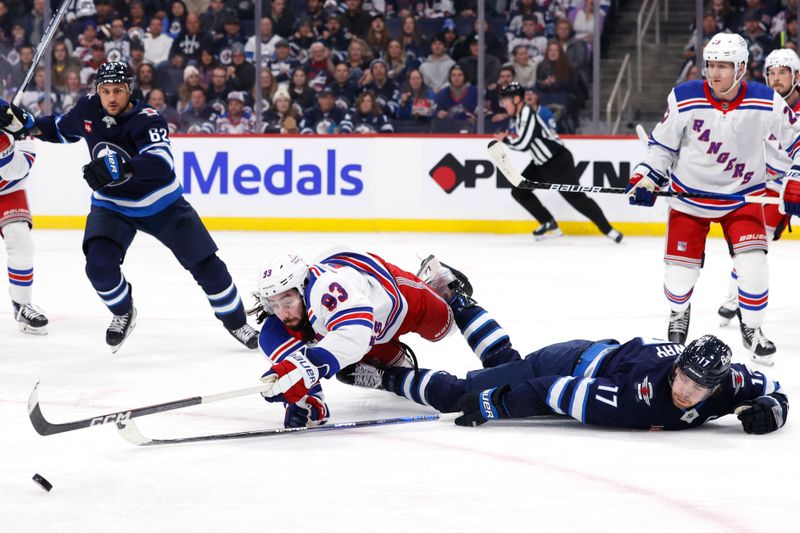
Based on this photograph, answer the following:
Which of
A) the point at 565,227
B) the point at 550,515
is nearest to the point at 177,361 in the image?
the point at 550,515

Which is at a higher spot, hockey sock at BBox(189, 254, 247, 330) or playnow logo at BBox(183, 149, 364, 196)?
hockey sock at BBox(189, 254, 247, 330)

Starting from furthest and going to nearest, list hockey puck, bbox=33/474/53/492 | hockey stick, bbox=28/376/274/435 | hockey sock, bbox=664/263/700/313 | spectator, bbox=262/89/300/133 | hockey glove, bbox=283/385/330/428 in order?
spectator, bbox=262/89/300/133 → hockey sock, bbox=664/263/700/313 → hockey glove, bbox=283/385/330/428 → hockey stick, bbox=28/376/274/435 → hockey puck, bbox=33/474/53/492

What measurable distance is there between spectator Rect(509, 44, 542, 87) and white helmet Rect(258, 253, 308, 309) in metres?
6.73

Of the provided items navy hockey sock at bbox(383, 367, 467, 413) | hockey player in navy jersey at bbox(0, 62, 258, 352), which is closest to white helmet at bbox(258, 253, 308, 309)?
navy hockey sock at bbox(383, 367, 467, 413)

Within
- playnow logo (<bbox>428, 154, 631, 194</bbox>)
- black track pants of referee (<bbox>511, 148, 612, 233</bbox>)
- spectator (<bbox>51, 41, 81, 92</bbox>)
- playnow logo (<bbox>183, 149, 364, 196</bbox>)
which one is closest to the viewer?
black track pants of referee (<bbox>511, 148, 612, 233</bbox>)

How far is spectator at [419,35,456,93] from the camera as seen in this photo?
32.7ft

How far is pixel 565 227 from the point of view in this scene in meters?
9.79

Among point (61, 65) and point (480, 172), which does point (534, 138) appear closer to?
point (480, 172)

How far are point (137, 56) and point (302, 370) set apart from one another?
7654 mm

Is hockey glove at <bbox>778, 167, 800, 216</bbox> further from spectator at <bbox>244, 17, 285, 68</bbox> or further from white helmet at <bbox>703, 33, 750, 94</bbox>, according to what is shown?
spectator at <bbox>244, 17, 285, 68</bbox>

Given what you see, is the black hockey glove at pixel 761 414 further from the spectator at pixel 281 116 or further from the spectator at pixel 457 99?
the spectator at pixel 281 116

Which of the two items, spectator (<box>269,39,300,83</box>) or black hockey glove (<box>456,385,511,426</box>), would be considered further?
spectator (<box>269,39,300,83</box>)

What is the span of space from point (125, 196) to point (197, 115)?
561 centimetres

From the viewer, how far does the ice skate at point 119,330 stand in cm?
482
